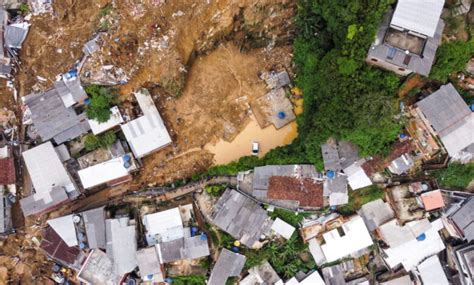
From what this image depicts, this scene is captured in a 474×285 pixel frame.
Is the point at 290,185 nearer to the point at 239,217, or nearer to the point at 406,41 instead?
the point at 239,217

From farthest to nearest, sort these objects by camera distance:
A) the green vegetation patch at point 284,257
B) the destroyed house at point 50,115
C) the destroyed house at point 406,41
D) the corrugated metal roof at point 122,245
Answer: the destroyed house at point 50,115 → the corrugated metal roof at point 122,245 → the green vegetation patch at point 284,257 → the destroyed house at point 406,41

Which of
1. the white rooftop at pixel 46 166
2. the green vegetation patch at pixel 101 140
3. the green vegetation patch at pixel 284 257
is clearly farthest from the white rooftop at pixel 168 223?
the white rooftop at pixel 46 166

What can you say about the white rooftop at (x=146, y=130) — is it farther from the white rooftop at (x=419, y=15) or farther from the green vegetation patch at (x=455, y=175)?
the green vegetation patch at (x=455, y=175)

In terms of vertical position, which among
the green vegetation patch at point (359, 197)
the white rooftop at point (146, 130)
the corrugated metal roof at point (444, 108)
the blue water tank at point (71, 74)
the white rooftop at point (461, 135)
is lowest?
the green vegetation patch at point (359, 197)

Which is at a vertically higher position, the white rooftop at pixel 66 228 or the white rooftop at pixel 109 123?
the white rooftop at pixel 109 123

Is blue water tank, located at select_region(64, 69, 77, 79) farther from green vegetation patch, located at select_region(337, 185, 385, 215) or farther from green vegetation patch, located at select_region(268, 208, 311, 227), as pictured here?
green vegetation patch, located at select_region(337, 185, 385, 215)

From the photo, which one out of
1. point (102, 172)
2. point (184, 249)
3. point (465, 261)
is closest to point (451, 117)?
point (465, 261)

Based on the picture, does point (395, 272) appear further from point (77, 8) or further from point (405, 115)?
point (77, 8)

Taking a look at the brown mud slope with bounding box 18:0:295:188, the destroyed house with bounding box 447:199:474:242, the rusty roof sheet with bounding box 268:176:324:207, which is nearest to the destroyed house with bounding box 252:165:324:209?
the rusty roof sheet with bounding box 268:176:324:207
